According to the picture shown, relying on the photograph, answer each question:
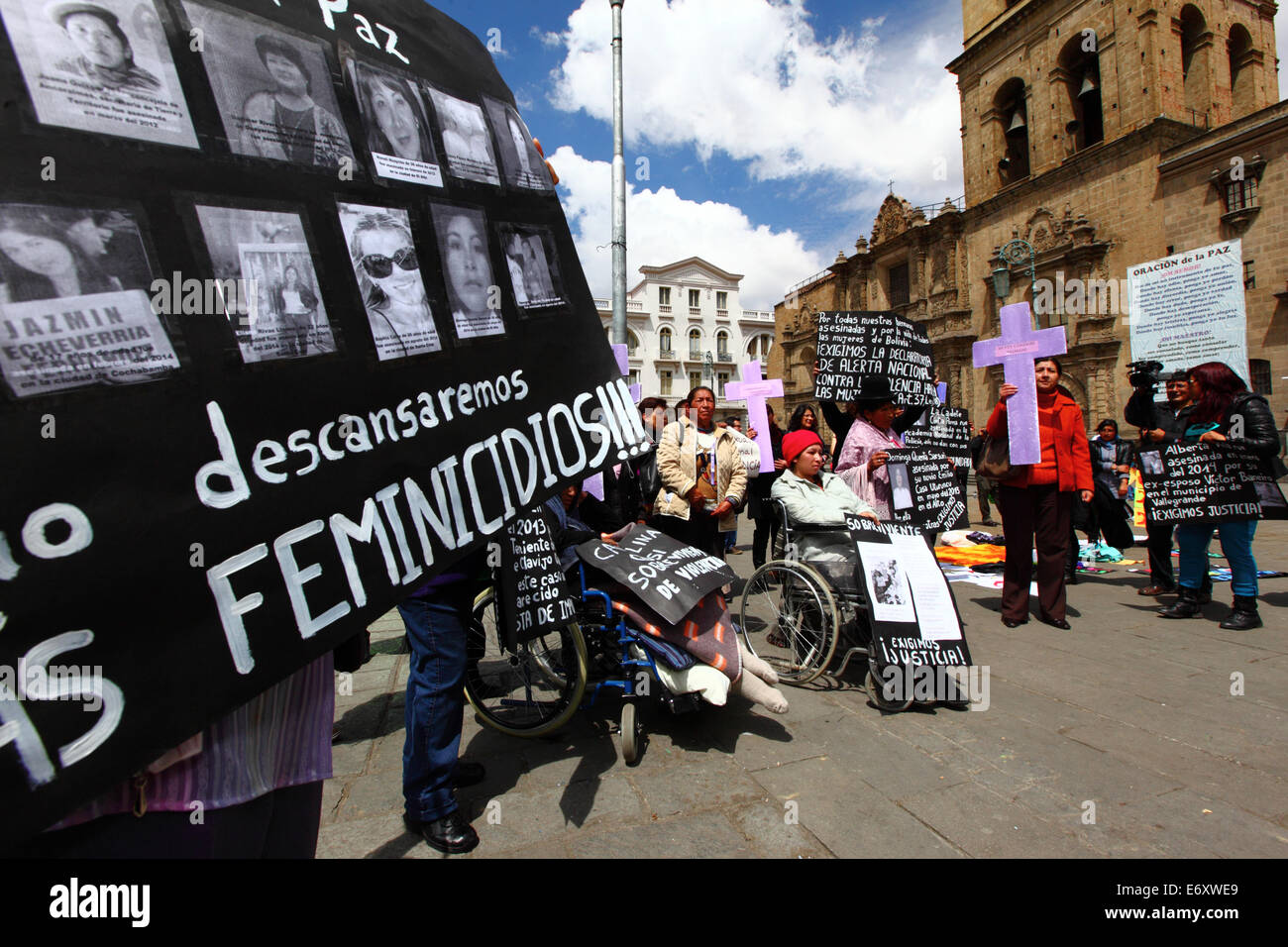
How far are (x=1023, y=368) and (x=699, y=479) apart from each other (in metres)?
2.74

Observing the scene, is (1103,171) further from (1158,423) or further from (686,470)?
(686,470)

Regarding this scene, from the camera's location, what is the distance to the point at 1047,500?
5.19 metres

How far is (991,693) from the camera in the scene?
146 inches

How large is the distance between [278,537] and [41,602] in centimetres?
30

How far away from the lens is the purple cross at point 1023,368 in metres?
4.93

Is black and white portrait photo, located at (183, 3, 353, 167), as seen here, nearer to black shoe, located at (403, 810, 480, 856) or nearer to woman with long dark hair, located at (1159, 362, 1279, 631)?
black shoe, located at (403, 810, 480, 856)

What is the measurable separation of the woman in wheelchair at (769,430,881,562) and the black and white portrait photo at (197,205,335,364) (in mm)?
3378

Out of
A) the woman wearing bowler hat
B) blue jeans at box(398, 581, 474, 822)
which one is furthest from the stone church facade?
blue jeans at box(398, 581, 474, 822)

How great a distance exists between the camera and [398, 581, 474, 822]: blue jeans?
2338mm

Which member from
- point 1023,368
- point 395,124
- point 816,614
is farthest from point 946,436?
point 395,124

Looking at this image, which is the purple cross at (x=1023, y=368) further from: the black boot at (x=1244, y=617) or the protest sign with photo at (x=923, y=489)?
the black boot at (x=1244, y=617)

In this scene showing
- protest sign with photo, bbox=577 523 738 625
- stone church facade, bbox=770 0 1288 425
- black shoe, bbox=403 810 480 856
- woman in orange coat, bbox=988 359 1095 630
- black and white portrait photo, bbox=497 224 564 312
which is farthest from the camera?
stone church facade, bbox=770 0 1288 425

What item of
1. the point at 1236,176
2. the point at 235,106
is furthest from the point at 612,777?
the point at 1236,176

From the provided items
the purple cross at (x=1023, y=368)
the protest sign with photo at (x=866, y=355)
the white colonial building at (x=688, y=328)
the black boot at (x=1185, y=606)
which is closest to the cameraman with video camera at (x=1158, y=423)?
the black boot at (x=1185, y=606)
